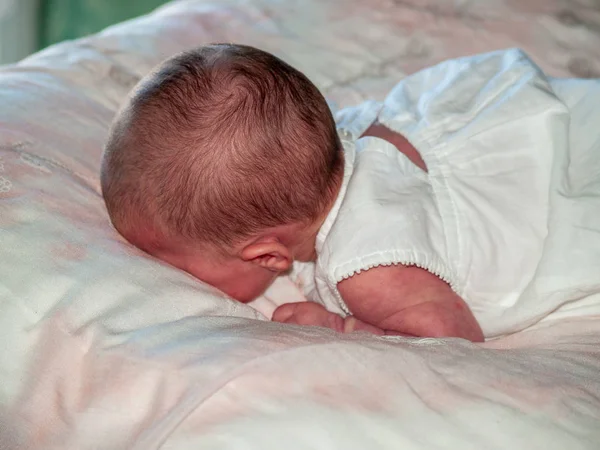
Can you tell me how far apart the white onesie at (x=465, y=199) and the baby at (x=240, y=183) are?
25 mm

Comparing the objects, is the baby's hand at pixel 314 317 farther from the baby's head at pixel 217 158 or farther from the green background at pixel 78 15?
the green background at pixel 78 15

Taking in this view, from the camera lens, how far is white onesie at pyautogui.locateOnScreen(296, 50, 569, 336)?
3.41ft

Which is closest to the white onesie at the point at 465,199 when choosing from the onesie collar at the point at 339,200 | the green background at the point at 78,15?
the onesie collar at the point at 339,200

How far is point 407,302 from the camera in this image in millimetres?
1032

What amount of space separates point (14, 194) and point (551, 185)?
0.72m

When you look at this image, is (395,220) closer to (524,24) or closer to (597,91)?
(597,91)

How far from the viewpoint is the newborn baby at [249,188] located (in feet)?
3.09

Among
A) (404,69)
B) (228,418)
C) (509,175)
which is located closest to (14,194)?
(228,418)

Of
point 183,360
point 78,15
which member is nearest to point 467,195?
point 183,360

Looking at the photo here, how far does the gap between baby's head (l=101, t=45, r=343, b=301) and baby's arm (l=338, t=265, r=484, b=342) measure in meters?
0.12

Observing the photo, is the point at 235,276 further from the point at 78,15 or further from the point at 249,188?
the point at 78,15

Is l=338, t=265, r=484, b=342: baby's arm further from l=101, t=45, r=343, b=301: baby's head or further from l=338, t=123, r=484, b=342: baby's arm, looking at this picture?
l=101, t=45, r=343, b=301: baby's head

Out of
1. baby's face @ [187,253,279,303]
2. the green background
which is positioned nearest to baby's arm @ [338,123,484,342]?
baby's face @ [187,253,279,303]

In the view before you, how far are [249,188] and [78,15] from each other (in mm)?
1679
